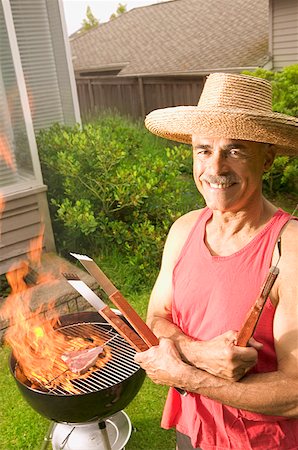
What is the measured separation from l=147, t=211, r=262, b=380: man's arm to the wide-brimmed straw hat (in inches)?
16.6

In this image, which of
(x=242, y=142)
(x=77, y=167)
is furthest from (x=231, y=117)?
(x=77, y=167)

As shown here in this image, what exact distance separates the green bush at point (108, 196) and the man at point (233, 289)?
363 cm

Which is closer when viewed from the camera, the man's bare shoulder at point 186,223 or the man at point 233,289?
the man at point 233,289

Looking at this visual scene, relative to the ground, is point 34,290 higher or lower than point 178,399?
lower

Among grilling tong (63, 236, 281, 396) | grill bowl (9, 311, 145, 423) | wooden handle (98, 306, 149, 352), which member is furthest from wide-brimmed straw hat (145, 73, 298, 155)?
grill bowl (9, 311, 145, 423)

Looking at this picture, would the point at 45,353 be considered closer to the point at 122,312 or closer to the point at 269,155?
the point at 122,312

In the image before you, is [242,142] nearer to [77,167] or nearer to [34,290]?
[34,290]

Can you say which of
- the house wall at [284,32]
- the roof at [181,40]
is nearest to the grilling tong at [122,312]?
the house wall at [284,32]

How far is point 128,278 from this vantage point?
18.0 feet

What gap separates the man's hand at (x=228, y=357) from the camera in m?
1.37

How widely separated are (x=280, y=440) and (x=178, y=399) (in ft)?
1.51

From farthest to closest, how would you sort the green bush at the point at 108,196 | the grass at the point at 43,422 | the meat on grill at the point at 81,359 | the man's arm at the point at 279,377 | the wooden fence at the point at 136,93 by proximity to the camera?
1. the wooden fence at the point at 136,93
2. the green bush at the point at 108,196
3. the grass at the point at 43,422
4. the meat on grill at the point at 81,359
5. the man's arm at the point at 279,377

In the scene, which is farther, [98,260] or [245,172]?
[98,260]

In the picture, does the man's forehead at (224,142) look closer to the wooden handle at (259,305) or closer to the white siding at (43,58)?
the wooden handle at (259,305)
